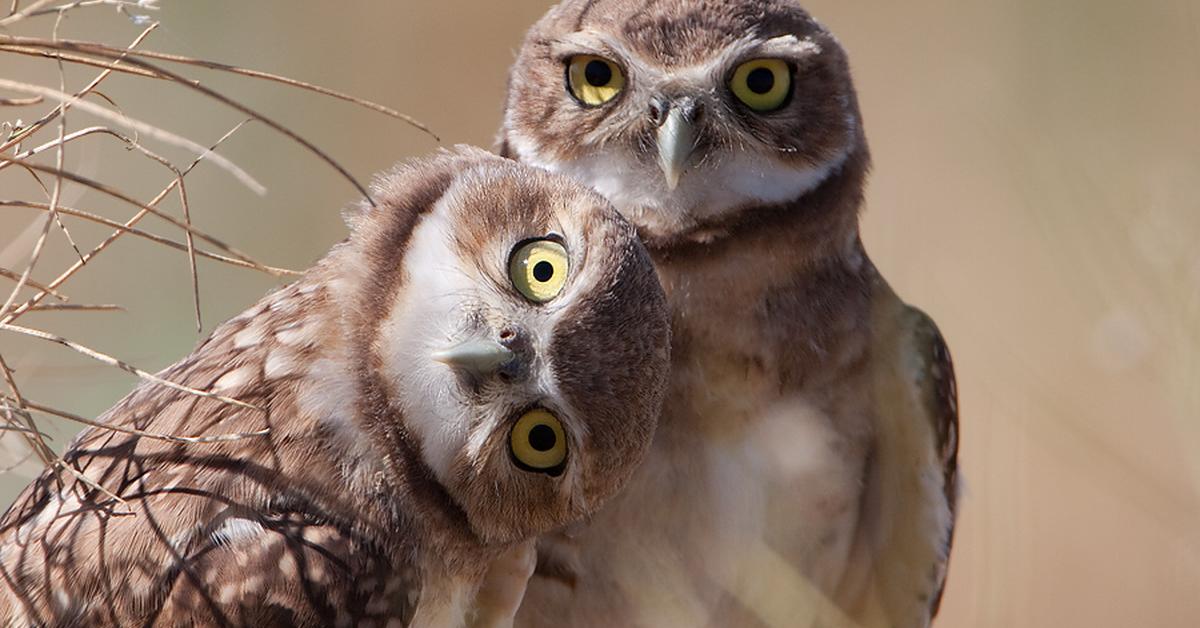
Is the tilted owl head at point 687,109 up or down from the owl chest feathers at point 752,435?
up

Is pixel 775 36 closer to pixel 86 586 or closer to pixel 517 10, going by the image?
pixel 86 586

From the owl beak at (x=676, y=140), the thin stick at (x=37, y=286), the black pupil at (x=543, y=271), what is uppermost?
the thin stick at (x=37, y=286)

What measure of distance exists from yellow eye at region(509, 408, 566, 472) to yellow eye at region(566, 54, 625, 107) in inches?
36.8

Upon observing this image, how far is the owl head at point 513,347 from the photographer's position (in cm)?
266

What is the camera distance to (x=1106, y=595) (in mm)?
6863

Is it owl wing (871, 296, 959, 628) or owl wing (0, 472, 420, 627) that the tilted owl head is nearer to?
owl wing (871, 296, 959, 628)

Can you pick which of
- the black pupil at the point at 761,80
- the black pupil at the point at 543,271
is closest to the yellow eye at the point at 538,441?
the black pupil at the point at 543,271

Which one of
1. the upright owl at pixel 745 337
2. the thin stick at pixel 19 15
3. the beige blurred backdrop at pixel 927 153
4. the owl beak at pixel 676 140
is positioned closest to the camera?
the thin stick at pixel 19 15

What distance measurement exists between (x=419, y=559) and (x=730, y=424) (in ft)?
2.89

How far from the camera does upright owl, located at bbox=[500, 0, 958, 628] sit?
3.30m

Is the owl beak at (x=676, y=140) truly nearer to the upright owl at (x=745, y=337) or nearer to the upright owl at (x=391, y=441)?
the upright owl at (x=745, y=337)

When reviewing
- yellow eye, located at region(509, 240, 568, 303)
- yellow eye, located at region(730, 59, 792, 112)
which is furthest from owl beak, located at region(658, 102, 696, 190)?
yellow eye, located at region(509, 240, 568, 303)

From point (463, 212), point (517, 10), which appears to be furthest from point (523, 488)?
point (517, 10)

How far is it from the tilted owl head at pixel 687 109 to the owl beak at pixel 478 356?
29.5 inches
